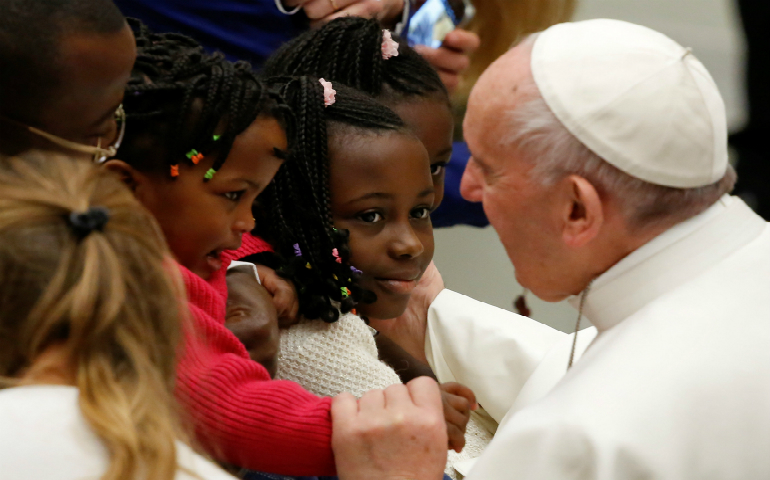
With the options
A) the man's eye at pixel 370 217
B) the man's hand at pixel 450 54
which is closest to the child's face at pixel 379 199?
the man's eye at pixel 370 217

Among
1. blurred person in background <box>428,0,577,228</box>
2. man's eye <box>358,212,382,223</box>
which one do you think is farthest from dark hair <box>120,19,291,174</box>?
blurred person in background <box>428,0,577,228</box>

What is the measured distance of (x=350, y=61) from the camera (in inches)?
97.1

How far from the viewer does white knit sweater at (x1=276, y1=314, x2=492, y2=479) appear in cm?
183

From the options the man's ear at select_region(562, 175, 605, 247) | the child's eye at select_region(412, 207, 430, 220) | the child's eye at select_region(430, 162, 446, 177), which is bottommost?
the child's eye at select_region(430, 162, 446, 177)

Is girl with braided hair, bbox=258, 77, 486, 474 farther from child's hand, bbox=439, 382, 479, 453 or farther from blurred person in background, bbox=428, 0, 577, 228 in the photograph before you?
blurred person in background, bbox=428, 0, 577, 228

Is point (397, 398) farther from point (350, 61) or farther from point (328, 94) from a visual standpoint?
point (350, 61)

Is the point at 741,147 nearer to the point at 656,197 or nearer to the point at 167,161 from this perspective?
the point at 656,197

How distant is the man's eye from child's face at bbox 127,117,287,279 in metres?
0.36

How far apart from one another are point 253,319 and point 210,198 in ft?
0.87

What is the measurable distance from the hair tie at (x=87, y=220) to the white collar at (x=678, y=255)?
3.23 feet

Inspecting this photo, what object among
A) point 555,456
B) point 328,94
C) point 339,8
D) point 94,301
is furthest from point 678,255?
point 339,8

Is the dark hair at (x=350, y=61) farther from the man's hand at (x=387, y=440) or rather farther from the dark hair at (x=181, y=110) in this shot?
the man's hand at (x=387, y=440)

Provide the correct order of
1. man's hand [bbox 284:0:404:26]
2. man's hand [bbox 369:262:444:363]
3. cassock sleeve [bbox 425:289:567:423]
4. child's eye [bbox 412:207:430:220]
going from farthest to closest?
man's hand [bbox 284:0:404:26], man's hand [bbox 369:262:444:363], cassock sleeve [bbox 425:289:567:423], child's eye [bbox 412:207:430:220]

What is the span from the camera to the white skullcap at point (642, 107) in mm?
1570
